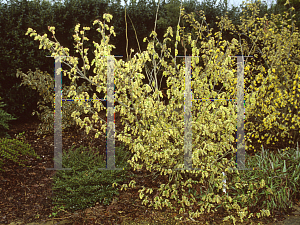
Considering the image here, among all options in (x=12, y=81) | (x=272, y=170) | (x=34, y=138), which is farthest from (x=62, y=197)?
(x=12, y=81)

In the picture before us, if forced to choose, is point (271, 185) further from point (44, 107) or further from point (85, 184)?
A: point (44, 107)

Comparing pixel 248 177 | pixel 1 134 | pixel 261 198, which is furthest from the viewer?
pixel 1 134

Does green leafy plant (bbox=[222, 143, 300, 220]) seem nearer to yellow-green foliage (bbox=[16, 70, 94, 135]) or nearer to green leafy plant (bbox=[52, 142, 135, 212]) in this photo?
green leafy plant (bbox=[52, 142, 135, 212])

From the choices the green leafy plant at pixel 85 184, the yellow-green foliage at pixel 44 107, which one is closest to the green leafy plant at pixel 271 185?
the green leafy plant at pixel 85 184

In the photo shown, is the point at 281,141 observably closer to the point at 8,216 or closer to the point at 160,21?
the point at 160,21

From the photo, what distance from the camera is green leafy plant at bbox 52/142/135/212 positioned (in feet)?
10.6

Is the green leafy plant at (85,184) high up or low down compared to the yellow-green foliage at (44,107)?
down

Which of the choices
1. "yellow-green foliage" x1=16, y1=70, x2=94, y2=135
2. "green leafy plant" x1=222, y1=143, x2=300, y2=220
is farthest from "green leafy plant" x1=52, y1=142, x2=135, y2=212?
"yellow-green foliage" x1=16, y1=70, x2=94, y2=135

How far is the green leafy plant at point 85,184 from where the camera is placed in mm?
3225

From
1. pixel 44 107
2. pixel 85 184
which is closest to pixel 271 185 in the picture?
pixel 85 184

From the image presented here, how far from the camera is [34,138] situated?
17.6 feet

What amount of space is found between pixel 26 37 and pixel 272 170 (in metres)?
5.49

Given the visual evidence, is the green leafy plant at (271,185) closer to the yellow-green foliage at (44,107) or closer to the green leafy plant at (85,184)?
the green leafy plant at (85,184)

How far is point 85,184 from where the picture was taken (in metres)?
3.38
